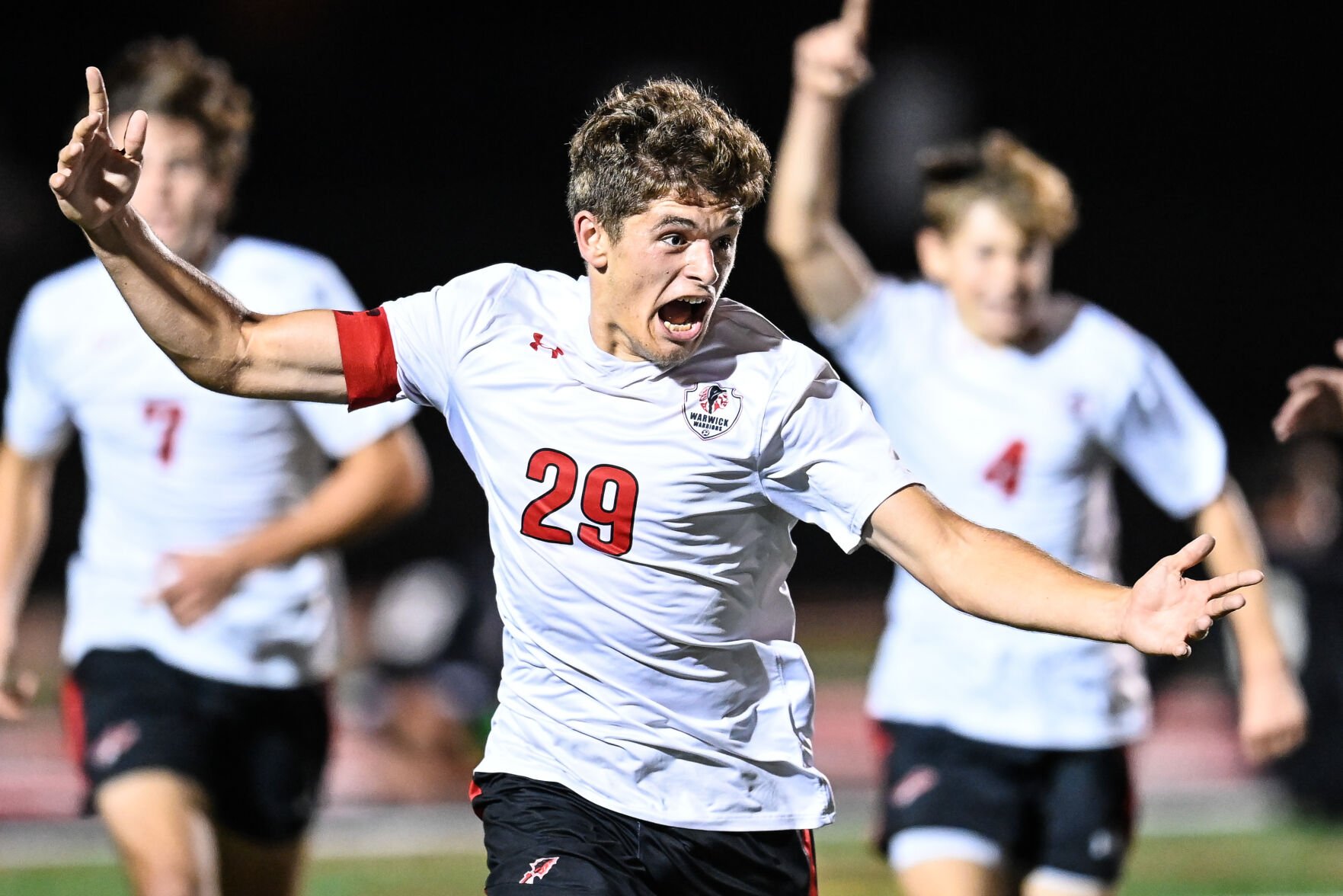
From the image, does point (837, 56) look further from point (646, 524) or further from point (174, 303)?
point (174, 303)

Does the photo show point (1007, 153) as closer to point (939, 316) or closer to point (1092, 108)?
point (939, 316)

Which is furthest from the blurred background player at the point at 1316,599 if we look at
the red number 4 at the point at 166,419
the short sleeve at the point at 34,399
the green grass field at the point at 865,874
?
the short sleeve at the point at 34,399

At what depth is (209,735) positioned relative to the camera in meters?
4.86

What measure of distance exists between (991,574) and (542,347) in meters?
1.00

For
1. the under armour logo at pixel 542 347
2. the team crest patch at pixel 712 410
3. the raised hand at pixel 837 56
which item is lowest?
the team crest patch at pixel 712 410

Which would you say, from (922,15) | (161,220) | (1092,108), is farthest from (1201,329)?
(161,220)

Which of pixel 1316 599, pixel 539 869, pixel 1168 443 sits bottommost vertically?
pixel 1316 599

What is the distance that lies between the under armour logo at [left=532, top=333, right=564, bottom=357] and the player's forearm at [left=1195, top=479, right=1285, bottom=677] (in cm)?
231

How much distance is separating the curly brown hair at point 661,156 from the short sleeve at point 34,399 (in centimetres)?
229

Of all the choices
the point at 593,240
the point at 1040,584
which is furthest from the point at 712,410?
the point at 1040,584

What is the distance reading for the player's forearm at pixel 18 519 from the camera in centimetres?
524

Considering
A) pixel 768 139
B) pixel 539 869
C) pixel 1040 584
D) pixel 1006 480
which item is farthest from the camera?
pixel 768 139

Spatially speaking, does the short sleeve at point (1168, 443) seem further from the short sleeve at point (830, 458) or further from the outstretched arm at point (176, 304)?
the outstretched arm at point (176, 304)

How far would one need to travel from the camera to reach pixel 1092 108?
22531mm
